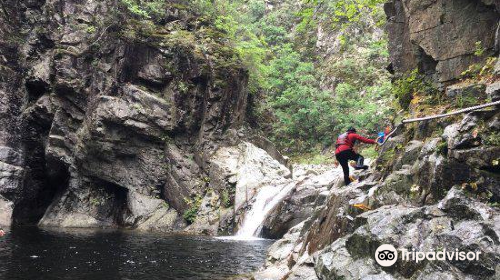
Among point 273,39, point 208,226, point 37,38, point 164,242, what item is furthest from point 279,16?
point 164,242

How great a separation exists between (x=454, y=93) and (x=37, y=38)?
28878mm

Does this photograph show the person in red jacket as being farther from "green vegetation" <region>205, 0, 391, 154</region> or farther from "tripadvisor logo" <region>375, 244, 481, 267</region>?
"green vegetation" <region>205, 0, 391, 154</region>

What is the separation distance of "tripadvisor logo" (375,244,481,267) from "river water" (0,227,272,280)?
19.4ft

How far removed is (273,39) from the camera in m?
51.3

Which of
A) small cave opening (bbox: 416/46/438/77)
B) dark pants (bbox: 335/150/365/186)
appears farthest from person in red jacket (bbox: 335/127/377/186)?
small cave opening (bbox: 416/46/438/77)

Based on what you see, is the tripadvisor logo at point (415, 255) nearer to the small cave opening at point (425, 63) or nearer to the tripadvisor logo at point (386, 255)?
the tripadvisor logo at point (386, 255)

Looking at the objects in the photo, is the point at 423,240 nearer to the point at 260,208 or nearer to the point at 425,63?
the point at 425,63

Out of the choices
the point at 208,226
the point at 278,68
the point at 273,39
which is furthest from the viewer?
the point at 273,39

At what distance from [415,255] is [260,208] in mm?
16604

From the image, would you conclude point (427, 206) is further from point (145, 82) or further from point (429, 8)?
point (145, 82)

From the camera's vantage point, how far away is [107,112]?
2562 cm

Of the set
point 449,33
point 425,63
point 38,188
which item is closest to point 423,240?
point 449,33

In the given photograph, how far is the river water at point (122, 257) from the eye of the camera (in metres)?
11.3

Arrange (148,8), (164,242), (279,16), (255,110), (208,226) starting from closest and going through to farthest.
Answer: (164,242), (208,226), (148,8), (255,110), (279,16)
